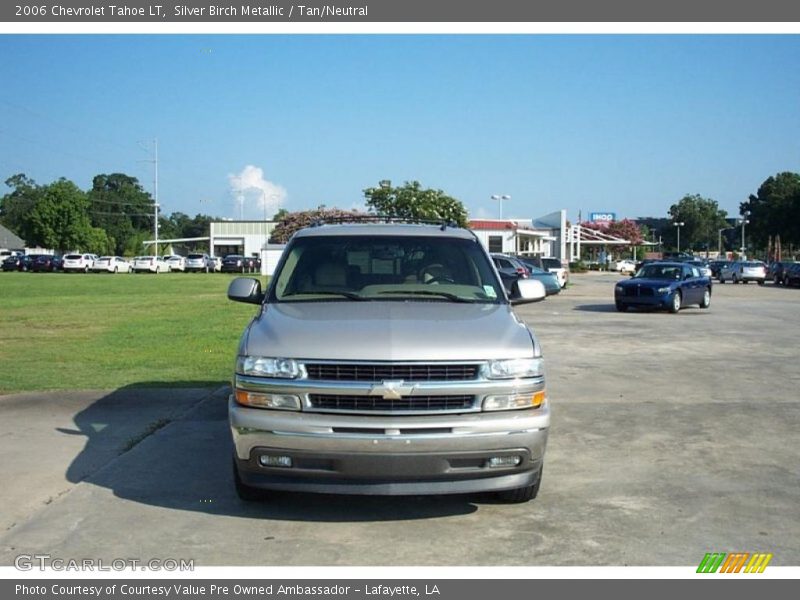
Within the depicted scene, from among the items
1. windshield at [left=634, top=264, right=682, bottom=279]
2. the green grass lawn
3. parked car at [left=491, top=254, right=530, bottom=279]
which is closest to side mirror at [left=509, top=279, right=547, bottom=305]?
the green grass lawn

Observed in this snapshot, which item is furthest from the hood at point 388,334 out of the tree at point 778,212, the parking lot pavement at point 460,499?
the tree at point 778,212

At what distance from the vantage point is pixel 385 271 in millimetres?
7023

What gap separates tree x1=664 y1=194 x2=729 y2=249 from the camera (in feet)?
446

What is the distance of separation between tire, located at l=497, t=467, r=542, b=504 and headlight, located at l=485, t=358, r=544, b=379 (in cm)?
86

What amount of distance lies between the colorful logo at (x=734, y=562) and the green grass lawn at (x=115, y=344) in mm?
7549

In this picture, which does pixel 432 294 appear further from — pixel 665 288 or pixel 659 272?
pixel 659 272

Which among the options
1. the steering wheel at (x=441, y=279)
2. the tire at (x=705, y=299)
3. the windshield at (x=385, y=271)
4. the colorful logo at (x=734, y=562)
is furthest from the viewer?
the tire at (x=705, y=299)

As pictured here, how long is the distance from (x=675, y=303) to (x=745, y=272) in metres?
33.7

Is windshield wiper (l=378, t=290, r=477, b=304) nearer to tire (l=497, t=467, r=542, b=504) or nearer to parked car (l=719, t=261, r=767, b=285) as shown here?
tire (l=497, t=467, r=542, b=504)

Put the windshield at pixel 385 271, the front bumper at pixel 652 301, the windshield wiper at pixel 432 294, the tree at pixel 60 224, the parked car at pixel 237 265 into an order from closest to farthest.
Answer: the windshield wiper at pixel 432 294
the windshield at pixel 385 271
the front bumper at pixel 652 301
the parked car at pixel 237 265
the tree at pixel 60 224

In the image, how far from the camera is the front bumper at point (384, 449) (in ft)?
17.3

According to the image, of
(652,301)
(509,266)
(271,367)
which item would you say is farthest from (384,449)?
(509,266)

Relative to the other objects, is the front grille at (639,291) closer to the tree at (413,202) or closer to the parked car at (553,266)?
the parked car at (553,266)
